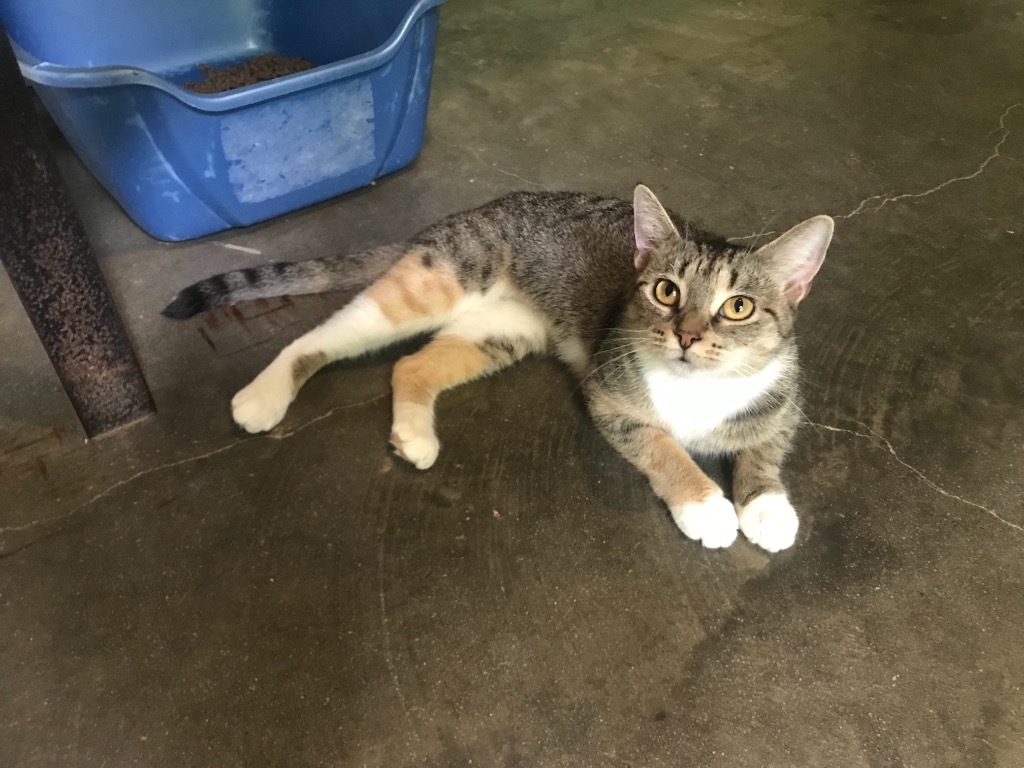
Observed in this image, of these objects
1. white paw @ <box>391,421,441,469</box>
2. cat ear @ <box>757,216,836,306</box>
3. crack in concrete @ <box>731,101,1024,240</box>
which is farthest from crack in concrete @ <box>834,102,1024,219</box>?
white paw @ <box>391,421,441,469</box>

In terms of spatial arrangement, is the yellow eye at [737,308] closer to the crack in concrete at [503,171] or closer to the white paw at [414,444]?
the white paw at [414,444]

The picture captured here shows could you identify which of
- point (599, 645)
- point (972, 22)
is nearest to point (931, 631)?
point (599, 645)

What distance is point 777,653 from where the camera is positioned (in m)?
1.64

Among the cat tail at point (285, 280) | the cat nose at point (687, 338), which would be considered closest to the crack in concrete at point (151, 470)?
the cat tail at point (285, 280)

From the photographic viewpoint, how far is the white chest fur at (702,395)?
181cm

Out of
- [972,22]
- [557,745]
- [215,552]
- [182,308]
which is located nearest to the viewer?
[557,745]

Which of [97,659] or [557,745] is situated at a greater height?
[97,659]

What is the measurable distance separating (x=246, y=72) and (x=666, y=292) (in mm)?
2275

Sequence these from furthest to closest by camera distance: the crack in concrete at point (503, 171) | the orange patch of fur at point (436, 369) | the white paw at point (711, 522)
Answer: the crack in concrete at point (503, 171)
the orange patch of fur at point (436, 369)
the white paw at point (711, 522)

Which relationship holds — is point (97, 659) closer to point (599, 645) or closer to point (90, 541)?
point (90, 541)

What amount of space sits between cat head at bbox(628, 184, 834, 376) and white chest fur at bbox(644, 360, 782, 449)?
45 millimetres

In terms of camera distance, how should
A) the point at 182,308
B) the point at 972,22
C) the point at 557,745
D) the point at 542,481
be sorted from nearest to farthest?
the point at 557,745, the point at 542,481, the point at 182,308, the point at 972,22

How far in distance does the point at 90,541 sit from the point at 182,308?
0.74 m

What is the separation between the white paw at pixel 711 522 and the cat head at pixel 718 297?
32 centimetres
